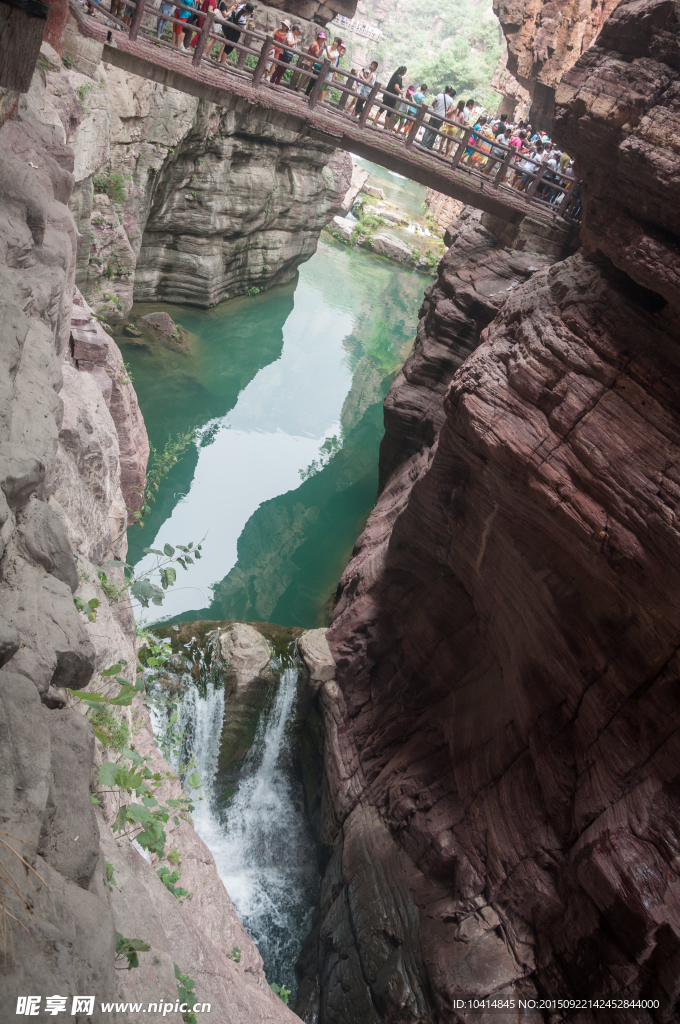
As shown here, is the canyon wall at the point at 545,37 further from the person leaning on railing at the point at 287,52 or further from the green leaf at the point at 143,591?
the green leaf at the point at 143,591

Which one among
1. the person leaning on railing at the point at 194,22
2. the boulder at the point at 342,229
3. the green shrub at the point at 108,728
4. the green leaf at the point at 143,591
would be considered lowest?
the boulder at the point at 342,229

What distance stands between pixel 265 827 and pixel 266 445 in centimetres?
939

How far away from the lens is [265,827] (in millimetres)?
9469

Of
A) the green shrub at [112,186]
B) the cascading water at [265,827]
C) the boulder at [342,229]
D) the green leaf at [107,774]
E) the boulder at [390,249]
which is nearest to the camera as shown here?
the green leaf at [107,774]

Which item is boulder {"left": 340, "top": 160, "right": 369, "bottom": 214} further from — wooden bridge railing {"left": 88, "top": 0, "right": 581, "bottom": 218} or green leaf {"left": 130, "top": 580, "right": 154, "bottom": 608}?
green leaf {"left": 130, "top": 580, "right": 154, "bottom": 608}

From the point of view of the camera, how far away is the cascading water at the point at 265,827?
336 inches

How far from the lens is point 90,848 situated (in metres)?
2.88

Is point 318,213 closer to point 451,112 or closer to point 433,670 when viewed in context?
point 451,112

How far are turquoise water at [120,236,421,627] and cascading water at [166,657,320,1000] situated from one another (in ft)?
7.21

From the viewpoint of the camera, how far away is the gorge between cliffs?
3.63 m

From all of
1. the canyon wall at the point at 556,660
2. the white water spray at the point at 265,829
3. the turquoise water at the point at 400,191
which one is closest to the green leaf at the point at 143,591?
the white water spray at the point at 265,829

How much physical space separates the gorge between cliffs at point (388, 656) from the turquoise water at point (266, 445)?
0.57ft

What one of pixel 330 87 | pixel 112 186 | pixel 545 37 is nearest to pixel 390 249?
pixel 545 37

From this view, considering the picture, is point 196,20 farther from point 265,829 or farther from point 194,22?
point 265,829
